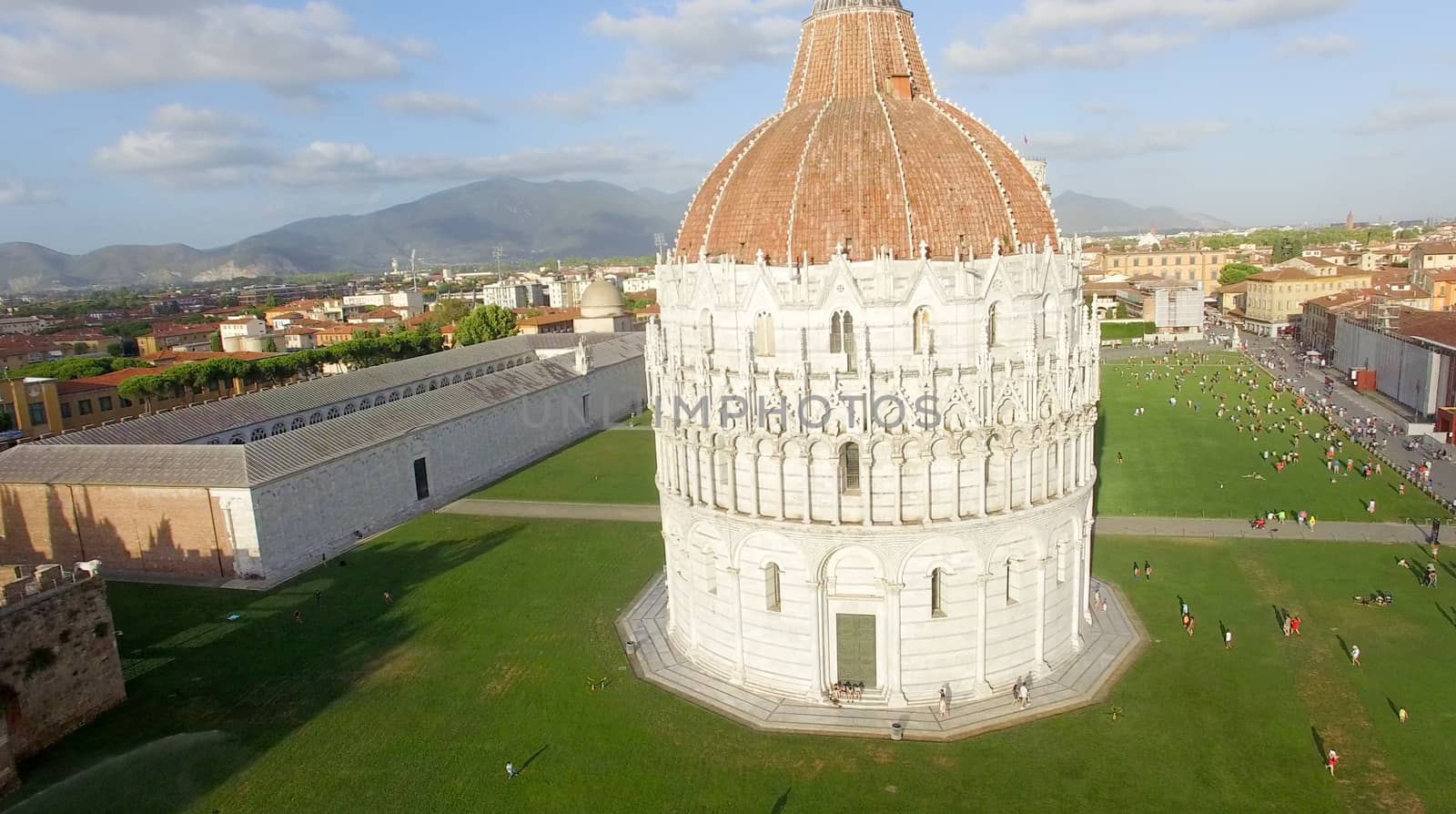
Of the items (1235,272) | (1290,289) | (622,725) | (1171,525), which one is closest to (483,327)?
(1171,525)

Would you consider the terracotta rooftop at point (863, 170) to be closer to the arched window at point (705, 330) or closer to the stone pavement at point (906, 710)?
the arched window at point (705, 330)

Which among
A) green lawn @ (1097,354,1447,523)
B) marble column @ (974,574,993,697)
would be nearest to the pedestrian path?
green lawn @ (1097,354,1447,523)

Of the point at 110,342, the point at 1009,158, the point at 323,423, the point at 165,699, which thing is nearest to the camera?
the point at 165,699

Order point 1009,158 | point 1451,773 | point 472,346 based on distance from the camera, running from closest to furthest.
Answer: point 1451,773 < point 1009,158 < point 472,346

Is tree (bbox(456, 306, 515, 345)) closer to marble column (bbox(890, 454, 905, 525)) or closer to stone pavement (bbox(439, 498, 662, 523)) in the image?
stone pavement (bbox(439, 498, 662, 523))

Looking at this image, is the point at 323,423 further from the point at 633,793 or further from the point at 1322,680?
the point at 1322,680

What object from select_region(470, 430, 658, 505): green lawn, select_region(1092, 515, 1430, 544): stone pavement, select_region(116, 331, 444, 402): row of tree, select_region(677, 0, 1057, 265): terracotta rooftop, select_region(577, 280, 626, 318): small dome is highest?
select_region(677, 0, 1057, 265): terracotta rooftop

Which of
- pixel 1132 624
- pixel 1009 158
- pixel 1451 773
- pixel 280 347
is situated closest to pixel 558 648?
pixel 1132 624
